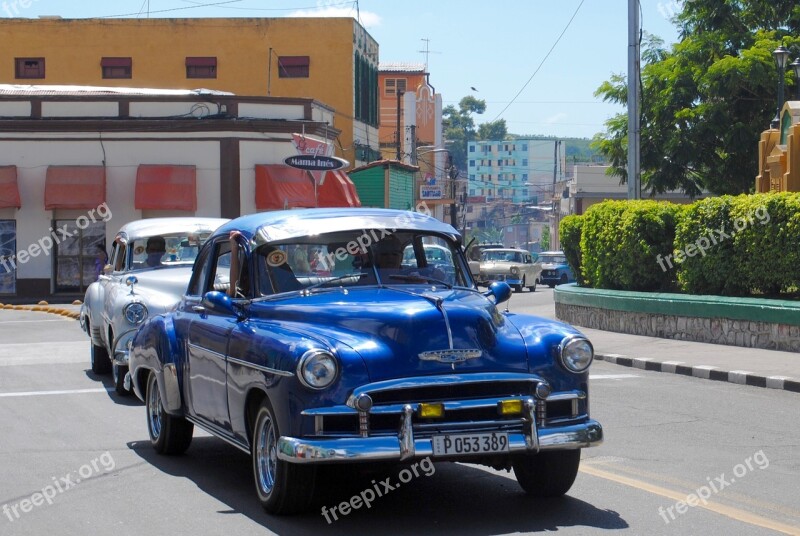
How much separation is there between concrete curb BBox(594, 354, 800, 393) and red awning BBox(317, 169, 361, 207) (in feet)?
69.4

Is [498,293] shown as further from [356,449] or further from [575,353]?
[356,449]

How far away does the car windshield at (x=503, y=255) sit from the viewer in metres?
46.6

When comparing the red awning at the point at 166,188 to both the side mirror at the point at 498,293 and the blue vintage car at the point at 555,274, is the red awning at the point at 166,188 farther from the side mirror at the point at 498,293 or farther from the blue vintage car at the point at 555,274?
the side mirror at the point at 498,293

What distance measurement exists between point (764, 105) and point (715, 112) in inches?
65.1

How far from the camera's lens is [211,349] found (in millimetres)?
8164

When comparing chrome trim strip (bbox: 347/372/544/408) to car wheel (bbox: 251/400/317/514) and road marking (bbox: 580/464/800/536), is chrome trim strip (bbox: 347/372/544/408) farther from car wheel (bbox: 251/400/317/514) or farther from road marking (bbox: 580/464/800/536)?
road marking (bbox: 580/464/800/536)

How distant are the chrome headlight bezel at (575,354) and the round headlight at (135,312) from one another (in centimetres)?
723

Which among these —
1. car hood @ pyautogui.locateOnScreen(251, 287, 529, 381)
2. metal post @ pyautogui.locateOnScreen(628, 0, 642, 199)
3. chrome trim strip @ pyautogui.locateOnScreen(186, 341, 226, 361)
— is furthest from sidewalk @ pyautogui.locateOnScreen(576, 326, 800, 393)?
chrome trim strip @ pyautogui.locateOnScreen(186, 341, 226, 361)

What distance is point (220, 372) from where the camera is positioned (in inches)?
314

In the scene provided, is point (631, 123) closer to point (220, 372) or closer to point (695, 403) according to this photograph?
point (695, 403)

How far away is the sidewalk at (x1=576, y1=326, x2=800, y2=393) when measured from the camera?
48.7 feet

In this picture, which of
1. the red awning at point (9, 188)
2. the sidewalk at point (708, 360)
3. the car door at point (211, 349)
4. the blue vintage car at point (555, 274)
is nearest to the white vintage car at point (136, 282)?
the car door at point (211, 349)

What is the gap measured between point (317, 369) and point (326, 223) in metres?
1.77

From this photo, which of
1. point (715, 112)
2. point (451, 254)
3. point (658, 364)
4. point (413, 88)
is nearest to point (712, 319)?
point (658, 364)
